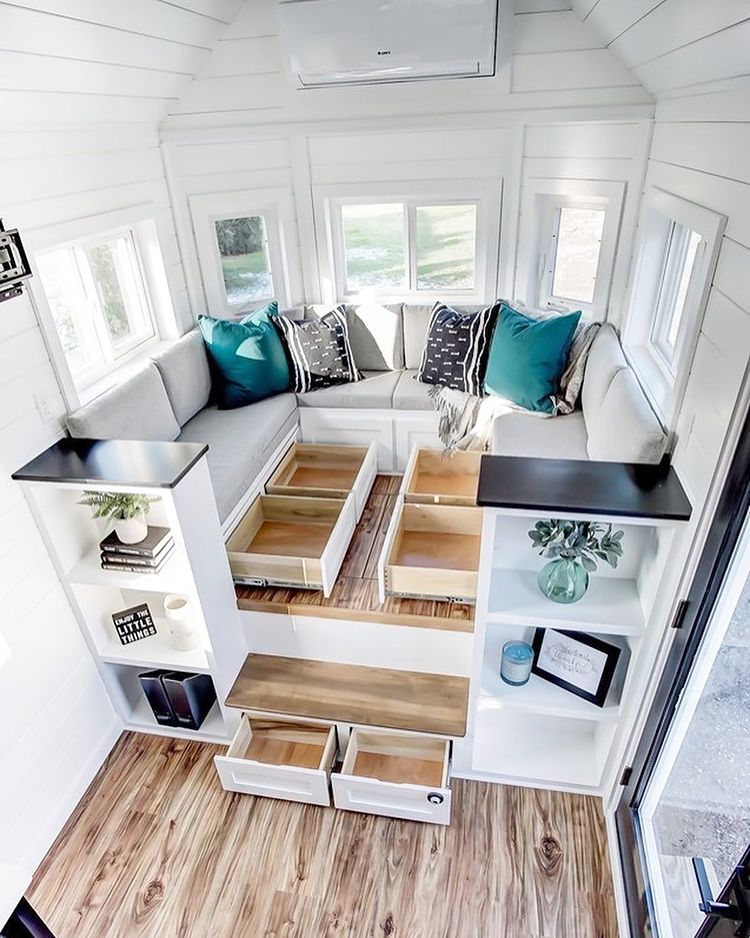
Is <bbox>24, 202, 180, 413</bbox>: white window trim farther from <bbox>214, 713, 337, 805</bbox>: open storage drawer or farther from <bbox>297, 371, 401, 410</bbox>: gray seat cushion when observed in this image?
<bbox>214, 713, 337, 805</bbox>: open storage drawer

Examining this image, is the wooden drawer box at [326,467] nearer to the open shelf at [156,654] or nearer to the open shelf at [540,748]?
the open shelf at [156,654]

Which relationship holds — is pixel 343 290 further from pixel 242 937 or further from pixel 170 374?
pixel 242 937

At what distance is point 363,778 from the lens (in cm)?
190

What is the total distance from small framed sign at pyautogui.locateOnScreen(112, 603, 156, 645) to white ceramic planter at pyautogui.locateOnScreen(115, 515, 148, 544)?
1.14 ft

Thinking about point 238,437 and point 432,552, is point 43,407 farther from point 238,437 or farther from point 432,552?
→ point 432,552

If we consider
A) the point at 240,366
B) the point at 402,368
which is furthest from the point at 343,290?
the point at 240,366

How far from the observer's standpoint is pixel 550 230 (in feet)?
10.2

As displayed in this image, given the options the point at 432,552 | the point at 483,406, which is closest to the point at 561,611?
the point at 432,552

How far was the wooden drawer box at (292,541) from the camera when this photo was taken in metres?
2.24

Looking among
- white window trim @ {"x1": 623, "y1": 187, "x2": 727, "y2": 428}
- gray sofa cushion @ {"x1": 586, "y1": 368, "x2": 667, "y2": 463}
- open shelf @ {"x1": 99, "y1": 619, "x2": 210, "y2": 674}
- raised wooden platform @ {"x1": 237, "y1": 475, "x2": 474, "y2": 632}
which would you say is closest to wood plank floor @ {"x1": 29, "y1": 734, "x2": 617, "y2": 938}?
open shelf @ {"x1": 99, "y1": 619, "x2": 210, "y2": 674}

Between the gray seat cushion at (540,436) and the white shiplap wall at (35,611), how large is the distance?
1.69 meters

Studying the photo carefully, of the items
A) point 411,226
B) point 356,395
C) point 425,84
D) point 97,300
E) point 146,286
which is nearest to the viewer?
point 97,300

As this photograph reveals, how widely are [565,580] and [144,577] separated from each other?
1.34 meters

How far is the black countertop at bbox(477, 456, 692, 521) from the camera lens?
153 centimetres
